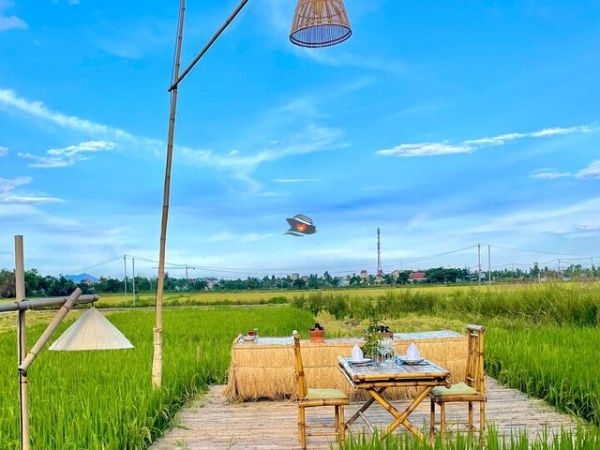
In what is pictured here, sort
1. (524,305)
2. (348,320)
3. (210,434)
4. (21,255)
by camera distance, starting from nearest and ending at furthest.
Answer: (21,255)
(210,434)
(524,305)
(348,320)

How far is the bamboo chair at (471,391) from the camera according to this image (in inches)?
199

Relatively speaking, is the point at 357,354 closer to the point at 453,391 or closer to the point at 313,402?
the point at 313,402

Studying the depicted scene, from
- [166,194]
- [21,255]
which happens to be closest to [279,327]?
[166,194]

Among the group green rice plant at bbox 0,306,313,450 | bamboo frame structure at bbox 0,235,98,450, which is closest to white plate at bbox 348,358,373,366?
green rice plant at bbox 0,306,313,450

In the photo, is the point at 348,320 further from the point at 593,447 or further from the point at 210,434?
the point at 593,447

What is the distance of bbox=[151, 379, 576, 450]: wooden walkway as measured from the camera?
5148mm

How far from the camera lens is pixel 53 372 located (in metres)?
7.72

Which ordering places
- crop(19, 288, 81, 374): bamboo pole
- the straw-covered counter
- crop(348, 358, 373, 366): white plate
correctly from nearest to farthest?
crop(19, 288, 81, 374): bamboo pole, crop(348, 358, 373, 366): white plate, the straw-covered counter

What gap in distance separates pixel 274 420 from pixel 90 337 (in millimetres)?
3544

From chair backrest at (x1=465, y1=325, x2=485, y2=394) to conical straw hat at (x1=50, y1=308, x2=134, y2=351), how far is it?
11.3 ft

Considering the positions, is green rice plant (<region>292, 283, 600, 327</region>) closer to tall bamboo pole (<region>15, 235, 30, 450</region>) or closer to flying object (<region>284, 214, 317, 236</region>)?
flying object (<region>284, 214, 317, 236</region>)

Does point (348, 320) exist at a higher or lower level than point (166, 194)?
lower

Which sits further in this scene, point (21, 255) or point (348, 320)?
point (348, 320)

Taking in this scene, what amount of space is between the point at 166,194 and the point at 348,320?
14.7 m
